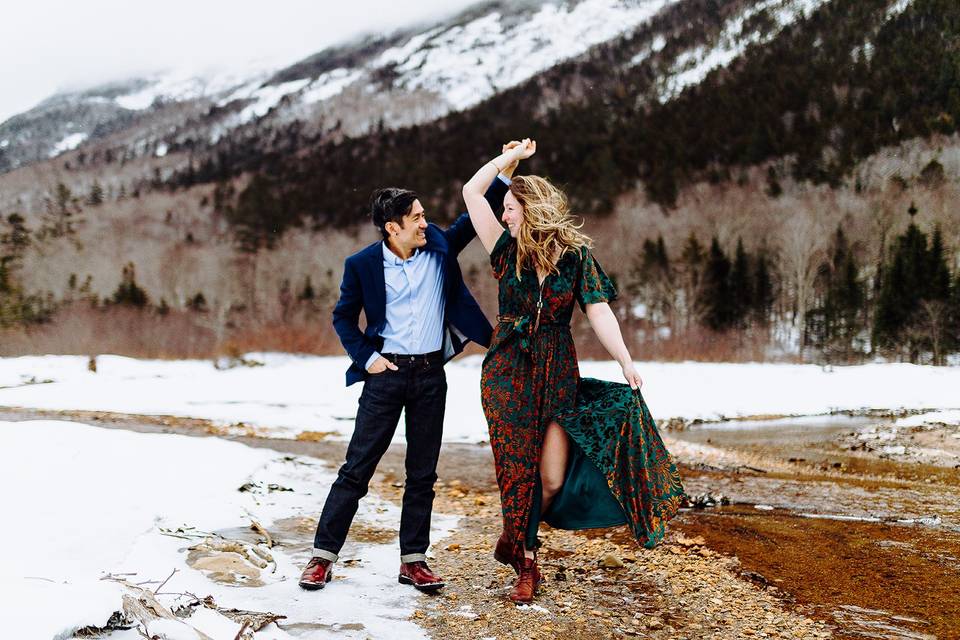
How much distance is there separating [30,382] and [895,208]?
41.5 m

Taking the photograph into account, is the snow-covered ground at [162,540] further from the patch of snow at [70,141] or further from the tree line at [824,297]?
the patch of snow at [70,141]

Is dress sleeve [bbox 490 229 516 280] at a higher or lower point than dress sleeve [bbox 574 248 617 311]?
higher

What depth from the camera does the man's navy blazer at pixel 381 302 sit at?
4.18m

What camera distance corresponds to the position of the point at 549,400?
4.11m

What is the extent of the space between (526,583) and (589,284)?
1.58 m

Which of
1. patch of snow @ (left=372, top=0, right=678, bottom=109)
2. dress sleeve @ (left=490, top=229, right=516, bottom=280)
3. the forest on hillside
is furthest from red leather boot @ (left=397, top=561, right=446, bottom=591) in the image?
patch of snow @ (left=372, top=0, right=678, bottom=109)

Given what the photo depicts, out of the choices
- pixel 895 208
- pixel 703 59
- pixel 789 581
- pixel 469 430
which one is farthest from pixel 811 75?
pixel 789 581

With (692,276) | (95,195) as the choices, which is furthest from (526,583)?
(95,195)

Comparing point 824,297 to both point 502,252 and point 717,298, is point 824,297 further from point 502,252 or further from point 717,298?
point 502,252

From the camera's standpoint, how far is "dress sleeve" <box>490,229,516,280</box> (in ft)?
13.8

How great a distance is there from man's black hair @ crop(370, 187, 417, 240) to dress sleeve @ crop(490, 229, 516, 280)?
51 centimetres

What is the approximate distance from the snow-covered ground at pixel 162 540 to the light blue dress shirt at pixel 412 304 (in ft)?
4.37

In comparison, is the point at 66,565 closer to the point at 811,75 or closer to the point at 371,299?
the point at 371,299

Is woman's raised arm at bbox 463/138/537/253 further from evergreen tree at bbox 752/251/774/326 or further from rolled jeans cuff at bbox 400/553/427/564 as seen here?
evergreen tree at bbox 752/251/774/326
